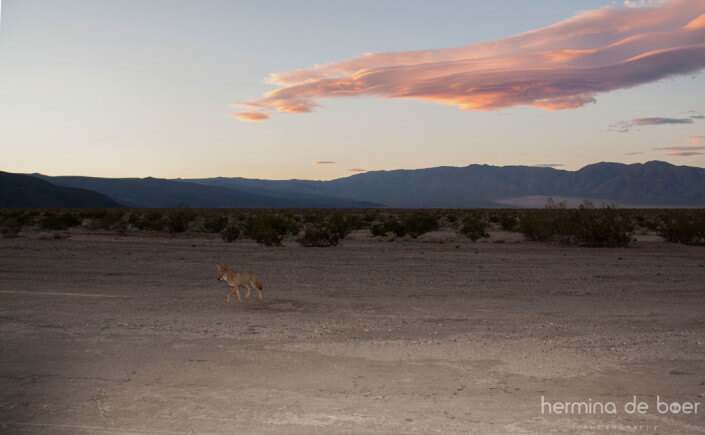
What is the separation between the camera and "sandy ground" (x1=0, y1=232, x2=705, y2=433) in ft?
18.2

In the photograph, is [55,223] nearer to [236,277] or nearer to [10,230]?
[10,230]

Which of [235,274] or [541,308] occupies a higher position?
[235,274]

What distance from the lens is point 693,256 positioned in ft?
75.2

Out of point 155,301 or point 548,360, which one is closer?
point 548,360

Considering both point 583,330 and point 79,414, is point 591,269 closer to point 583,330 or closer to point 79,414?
point 583,330

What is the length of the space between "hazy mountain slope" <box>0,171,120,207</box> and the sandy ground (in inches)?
6137

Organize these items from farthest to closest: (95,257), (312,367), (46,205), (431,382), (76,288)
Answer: (46,205)
(95,257)
(76,288)
(312,367)
(431,382)

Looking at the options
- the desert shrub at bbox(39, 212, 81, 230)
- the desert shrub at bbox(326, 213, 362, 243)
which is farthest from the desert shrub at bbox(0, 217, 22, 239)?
the desert shrub at bbox(326, 213, 362, 243)

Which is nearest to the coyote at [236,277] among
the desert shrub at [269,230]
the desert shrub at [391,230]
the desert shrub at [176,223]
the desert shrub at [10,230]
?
the desert shrub at [269,230]

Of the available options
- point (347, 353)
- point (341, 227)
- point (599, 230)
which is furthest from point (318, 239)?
point (347, 353)

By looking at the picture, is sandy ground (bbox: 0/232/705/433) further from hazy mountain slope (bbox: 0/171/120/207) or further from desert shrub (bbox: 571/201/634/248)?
hazy mountain slope (bbox: 0/171/120/207)

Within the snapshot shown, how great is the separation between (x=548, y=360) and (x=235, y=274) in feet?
21.2

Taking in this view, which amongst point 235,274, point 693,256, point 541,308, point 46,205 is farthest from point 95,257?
point 46,205

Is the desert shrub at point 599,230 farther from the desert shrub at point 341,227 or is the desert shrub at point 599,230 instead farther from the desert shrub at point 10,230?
the desert shrub at point 10,230
